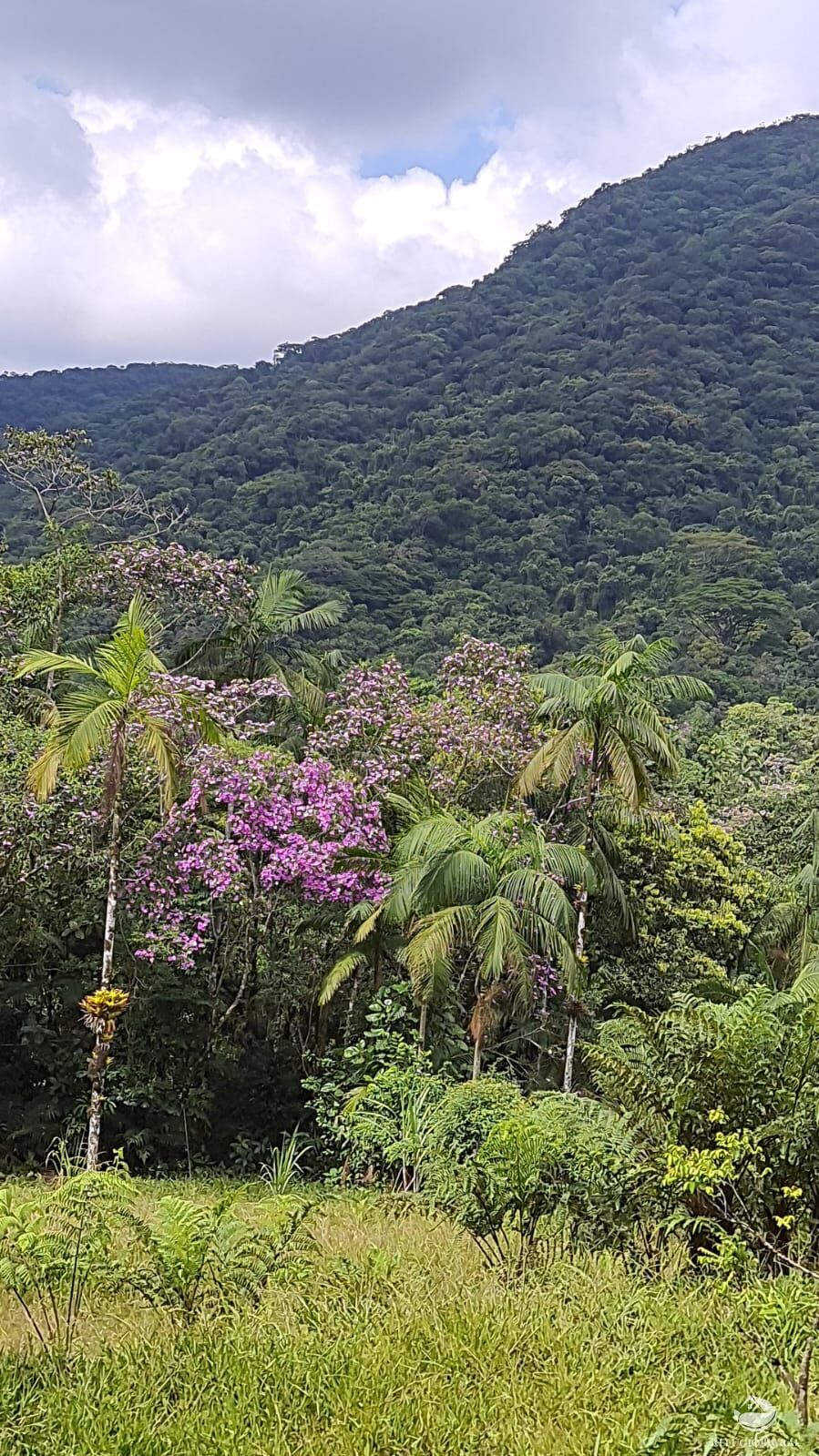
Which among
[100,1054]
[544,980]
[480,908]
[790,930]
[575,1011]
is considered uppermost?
[480,908]

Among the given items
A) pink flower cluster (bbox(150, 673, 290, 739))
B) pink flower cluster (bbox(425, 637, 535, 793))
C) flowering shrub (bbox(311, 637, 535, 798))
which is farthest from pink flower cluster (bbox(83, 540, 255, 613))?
pink flower cluster (bbox(425, 637, 535, 793))

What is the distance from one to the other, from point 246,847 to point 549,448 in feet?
149

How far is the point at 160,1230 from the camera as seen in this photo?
392 centimetres

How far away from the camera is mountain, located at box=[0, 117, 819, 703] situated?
37.0 m

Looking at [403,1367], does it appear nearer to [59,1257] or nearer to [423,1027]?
[59,1257]

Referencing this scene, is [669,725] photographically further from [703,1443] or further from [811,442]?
[811,442]

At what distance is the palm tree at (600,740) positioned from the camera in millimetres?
12258

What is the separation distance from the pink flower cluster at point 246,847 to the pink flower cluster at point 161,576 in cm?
537

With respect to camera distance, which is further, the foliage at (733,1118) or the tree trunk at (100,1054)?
the tree trunk at (100,1054)

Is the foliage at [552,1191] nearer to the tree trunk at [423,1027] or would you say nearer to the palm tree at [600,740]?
the tree trunk at [423,1027]

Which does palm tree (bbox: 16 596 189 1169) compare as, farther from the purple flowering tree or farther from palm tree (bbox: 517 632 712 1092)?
palm tree (bbox: 517 632 712 1092)

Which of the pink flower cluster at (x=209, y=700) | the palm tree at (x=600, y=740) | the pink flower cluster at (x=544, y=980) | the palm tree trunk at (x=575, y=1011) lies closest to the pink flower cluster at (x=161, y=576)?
the pink flower cluster at (x=209, y=700)

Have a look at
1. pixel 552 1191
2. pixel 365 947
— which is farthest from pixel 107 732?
pixel 552 1191

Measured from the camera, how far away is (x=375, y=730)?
1334 cm
